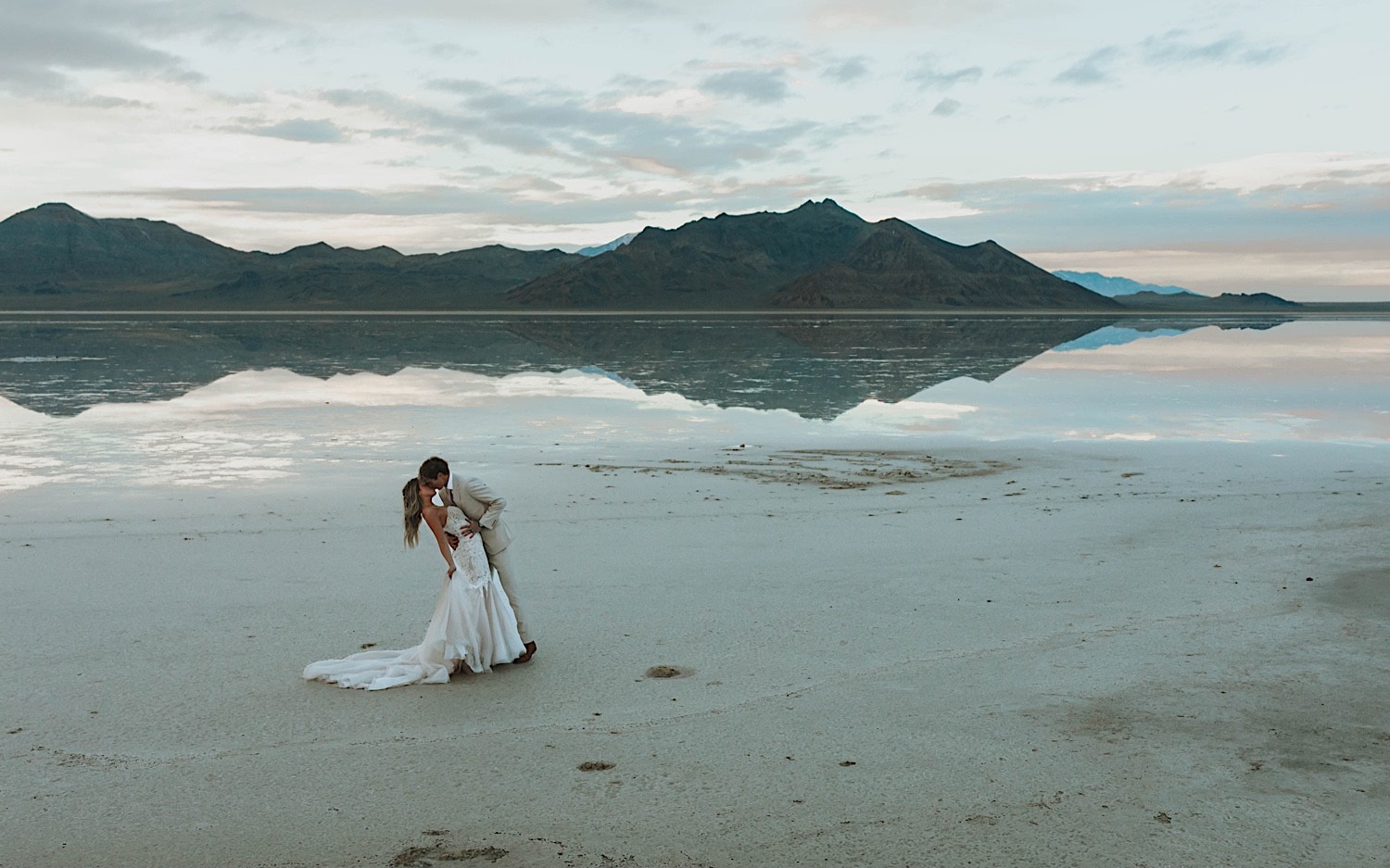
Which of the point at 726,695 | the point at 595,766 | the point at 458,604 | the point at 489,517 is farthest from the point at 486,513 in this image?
the point at 595,766

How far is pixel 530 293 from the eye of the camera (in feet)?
563

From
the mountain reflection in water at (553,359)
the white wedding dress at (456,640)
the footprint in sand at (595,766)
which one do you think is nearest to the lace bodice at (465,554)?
the white wedding dress at (456,640)

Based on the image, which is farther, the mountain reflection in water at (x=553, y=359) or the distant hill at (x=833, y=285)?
the distant hill at (x=833, y=285)

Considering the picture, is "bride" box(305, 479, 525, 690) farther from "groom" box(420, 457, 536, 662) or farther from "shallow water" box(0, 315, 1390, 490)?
"shallow water" box(0, 315, 1390, 490)

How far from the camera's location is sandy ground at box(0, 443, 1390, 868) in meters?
4.52

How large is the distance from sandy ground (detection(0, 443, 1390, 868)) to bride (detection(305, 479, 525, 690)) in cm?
13

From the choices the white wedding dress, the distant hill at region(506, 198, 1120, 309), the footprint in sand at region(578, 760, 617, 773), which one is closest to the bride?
the white wedding dress

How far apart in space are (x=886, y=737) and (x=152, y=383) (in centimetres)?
2402

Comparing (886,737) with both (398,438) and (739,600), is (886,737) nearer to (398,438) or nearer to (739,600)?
(739,600)

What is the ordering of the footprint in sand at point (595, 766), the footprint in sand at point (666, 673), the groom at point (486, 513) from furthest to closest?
the groom at point (486, 513), the footprint in sand at point (666, 673), the footprint in sand at point (595, 766)

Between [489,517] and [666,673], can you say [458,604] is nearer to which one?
[489,517]

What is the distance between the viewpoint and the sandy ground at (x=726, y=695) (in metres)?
4.52

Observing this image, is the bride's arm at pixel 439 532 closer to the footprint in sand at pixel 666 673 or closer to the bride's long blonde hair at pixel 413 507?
the bride's long blonde hair at pixel 413 507

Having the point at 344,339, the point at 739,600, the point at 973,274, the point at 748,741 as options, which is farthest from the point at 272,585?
the point at 973,274
